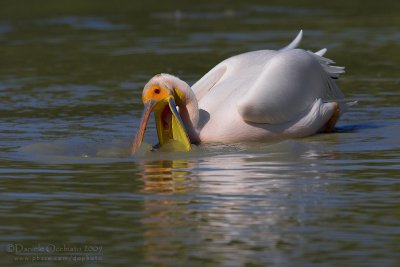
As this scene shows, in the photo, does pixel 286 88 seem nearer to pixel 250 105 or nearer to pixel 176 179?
pixel 250 105

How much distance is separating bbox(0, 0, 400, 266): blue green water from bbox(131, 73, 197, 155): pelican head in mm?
154

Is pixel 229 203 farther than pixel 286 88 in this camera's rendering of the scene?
No

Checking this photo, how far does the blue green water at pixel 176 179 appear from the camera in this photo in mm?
5078

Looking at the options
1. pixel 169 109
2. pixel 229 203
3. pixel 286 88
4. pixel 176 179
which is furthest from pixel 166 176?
pixel 286 88

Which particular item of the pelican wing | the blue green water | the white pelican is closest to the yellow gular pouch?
the white pelican

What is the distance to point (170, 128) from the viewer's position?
794 cm

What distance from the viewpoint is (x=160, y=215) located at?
5711 millimetres

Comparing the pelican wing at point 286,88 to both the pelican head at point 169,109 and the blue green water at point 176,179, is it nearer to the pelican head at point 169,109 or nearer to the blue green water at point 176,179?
the blue green water at point 176,179

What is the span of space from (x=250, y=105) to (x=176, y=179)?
1.28 metres

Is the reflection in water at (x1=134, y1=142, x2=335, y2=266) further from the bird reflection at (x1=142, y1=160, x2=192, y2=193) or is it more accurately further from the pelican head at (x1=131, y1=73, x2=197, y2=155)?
the pelican head at (x1=131, y1=73, x2=197, y2=155)

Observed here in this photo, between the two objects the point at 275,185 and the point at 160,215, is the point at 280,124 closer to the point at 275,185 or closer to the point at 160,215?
the point at 275,185

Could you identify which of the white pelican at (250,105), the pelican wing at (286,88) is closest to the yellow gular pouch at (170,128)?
the white pelican at (250,105)

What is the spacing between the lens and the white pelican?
785 cm

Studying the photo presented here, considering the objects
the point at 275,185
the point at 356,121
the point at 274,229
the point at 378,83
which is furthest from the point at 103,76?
the point at 274,229
